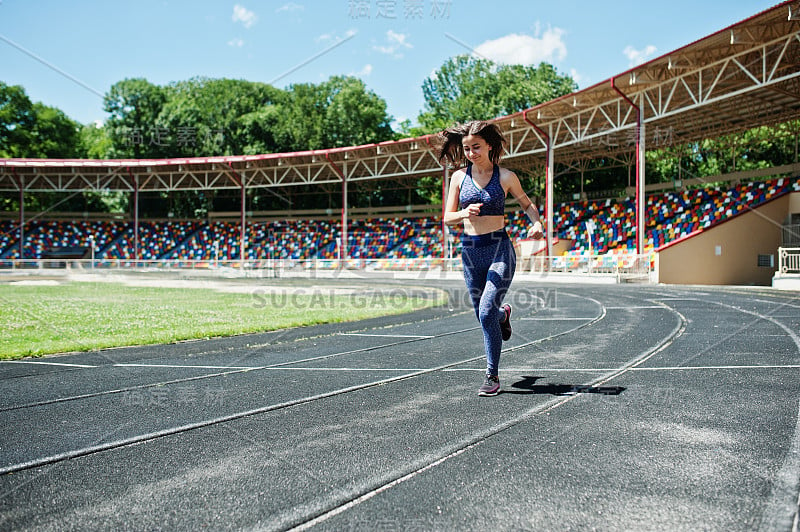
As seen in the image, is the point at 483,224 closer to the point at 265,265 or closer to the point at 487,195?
the point at 487,195

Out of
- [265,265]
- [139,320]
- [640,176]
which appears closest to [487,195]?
[139,320]

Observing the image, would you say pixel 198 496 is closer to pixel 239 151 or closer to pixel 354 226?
pixel 354 226

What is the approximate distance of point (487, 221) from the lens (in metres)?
4.16

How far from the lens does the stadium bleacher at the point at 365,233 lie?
29.5 meters

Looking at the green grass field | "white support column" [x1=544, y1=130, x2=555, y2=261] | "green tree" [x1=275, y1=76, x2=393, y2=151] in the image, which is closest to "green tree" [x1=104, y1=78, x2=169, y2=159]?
"green tree" [x1=275, y1=76, x2=393, y2=151]

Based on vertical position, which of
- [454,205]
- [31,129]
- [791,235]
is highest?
[31,129]

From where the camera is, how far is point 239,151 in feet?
185

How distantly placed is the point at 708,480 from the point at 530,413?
4.02 ft

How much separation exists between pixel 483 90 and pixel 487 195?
189ft

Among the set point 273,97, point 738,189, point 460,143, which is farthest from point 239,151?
point 460,143

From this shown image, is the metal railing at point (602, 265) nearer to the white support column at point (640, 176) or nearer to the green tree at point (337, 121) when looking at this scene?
the white support column at point (640, 176)

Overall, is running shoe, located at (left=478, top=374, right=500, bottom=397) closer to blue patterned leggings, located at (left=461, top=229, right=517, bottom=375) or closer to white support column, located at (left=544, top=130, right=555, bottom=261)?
blue patterned leggings, located at (left=461, top=229, right=517, bottom=375)

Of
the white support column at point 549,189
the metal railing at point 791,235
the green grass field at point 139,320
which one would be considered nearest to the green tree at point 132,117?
the white support column at point 549,189

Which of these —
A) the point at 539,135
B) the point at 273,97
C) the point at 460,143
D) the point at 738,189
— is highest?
the point at 273,97
